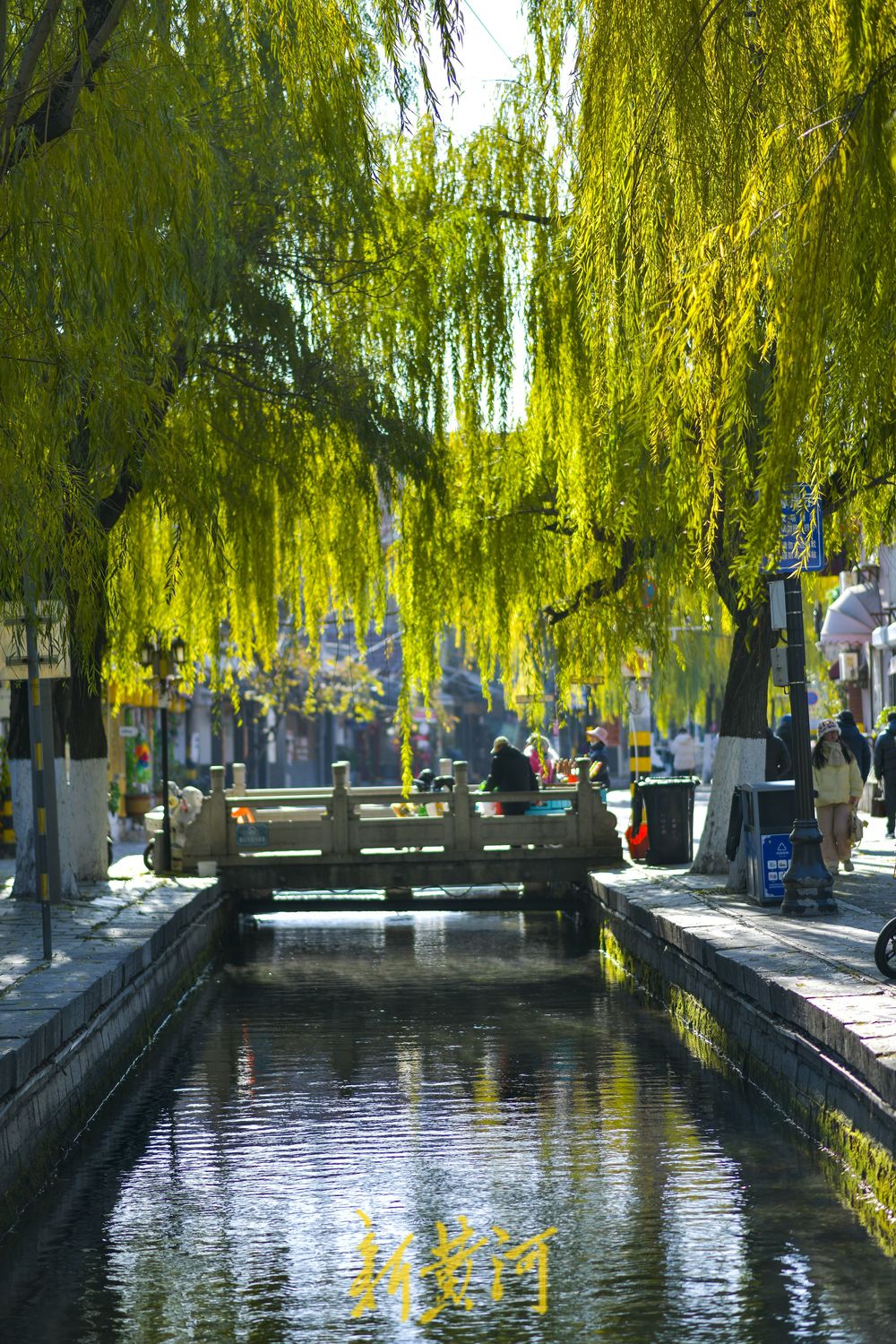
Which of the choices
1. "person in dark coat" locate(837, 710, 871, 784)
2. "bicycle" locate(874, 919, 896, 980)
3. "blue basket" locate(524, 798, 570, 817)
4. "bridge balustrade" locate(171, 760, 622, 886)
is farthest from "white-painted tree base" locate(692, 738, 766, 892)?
"bicycle" locate(874, 919, 896, 980)

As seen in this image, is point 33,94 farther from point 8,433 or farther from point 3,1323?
point 3,1323

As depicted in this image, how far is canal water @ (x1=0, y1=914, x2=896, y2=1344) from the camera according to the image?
6.75 m

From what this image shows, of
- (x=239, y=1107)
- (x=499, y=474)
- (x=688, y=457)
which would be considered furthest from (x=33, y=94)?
(x=499, y=474)

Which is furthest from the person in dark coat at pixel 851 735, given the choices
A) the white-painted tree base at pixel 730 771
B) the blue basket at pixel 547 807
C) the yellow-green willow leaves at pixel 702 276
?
the yellow-green willow leaves at pixel 702 276

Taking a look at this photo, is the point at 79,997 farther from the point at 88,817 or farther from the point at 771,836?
the point at 88,817

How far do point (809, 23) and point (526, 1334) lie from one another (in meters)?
5.43

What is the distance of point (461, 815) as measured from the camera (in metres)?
22.1

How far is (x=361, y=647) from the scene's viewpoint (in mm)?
19875

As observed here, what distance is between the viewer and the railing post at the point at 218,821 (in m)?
22.1

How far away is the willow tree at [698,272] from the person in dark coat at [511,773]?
5.52 meters

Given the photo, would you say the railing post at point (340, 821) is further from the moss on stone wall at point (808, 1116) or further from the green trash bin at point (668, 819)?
the moss on stone wall at point (808, 1116)

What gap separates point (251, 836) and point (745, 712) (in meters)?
6.15

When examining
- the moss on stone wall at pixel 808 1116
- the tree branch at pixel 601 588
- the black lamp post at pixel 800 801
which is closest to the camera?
the moss on stone wall at pixel 808 1116

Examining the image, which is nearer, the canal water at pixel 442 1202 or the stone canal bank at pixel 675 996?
the canal water at pixel 442 1202
